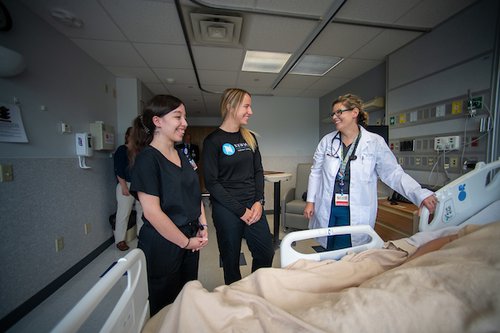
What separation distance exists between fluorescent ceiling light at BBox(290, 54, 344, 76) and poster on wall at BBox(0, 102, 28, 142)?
9.51 feet

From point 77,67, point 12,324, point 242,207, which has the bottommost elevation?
point 12,324

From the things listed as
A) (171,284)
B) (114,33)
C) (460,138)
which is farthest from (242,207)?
(114,33)

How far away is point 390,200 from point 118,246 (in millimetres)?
3363

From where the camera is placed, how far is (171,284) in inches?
40.1

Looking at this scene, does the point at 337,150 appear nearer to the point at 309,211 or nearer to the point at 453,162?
the point at 309,211

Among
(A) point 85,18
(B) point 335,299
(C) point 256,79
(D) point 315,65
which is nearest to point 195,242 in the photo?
(B) point 335,299

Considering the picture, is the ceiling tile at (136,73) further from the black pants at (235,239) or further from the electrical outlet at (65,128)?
the black pants at (235,239)

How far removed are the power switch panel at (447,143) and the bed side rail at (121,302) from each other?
253cm

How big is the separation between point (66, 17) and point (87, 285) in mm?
2472

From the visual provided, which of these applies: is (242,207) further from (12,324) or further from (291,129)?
(291,129)

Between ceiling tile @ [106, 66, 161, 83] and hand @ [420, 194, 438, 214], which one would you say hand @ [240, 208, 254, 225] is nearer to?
hand @ [420, 194, 438, 214]

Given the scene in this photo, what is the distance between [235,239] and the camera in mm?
1332

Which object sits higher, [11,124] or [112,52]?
[112,52]

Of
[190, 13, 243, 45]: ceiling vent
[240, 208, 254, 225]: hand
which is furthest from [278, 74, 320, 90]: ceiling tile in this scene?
[240, 208, 254, 225]: hand
